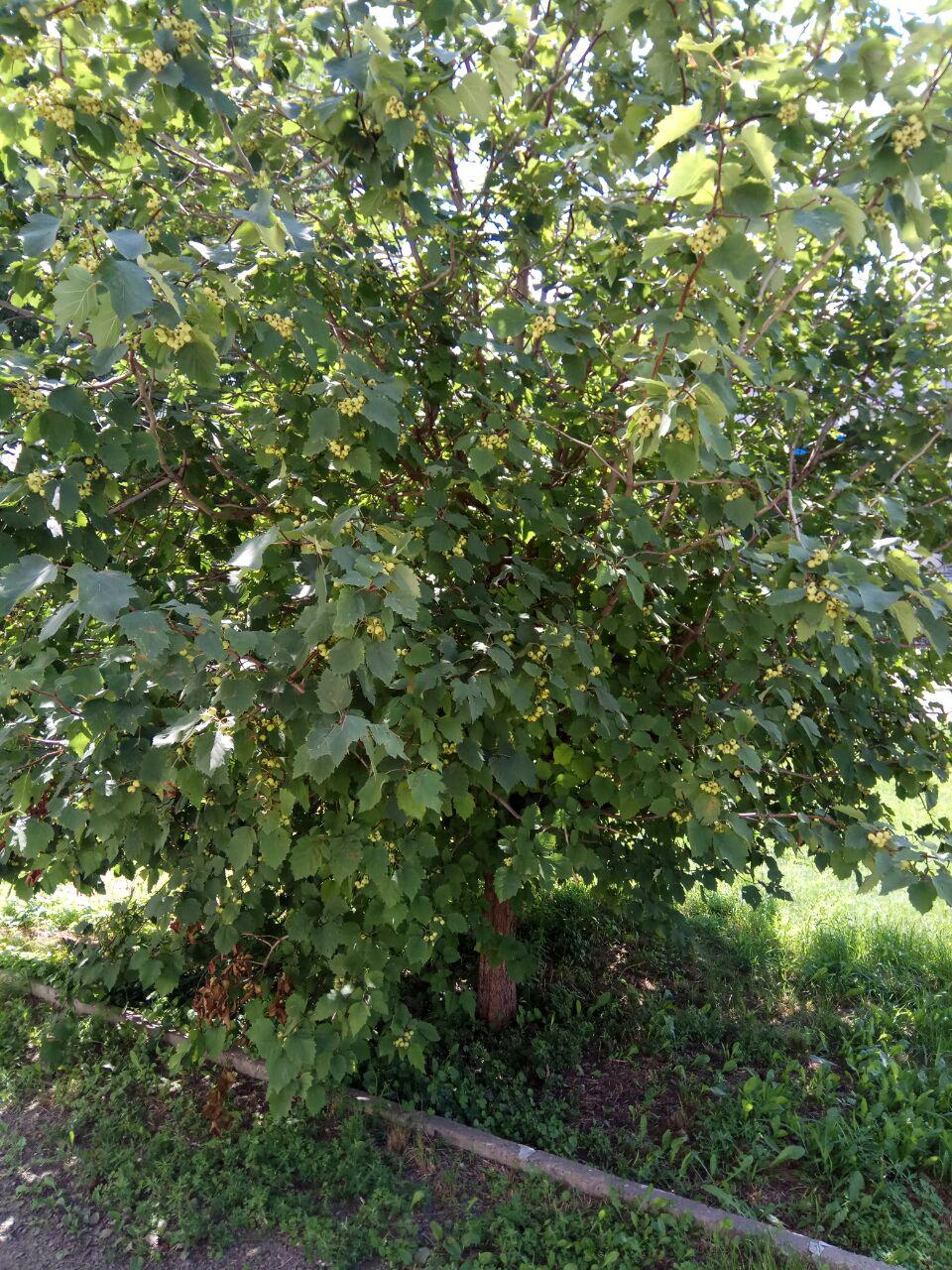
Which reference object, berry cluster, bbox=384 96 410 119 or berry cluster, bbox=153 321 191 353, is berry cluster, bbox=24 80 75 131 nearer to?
berry cluster, bbox=153 321 191 353

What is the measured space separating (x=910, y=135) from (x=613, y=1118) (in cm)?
339

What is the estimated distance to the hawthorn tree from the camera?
1960 mm

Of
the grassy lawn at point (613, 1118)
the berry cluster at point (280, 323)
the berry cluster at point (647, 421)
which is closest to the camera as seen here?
the berry cluster at point (647, 421)

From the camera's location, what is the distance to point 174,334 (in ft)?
6.61

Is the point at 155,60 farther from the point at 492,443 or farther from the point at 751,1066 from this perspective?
the point at 751,1066

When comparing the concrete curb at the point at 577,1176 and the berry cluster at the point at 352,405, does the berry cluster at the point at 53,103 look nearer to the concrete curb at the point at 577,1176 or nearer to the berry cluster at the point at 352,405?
the berry cluster at the point at 352,405

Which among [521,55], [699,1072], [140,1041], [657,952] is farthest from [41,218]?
A: [657,952]

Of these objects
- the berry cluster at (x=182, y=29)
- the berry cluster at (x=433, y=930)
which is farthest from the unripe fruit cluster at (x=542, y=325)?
the berry cluster at (x=433, y=930)

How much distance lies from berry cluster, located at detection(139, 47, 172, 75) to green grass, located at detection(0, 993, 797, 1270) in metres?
3.26

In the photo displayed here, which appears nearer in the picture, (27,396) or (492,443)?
(27,396)

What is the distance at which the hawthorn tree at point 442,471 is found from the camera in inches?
77.2

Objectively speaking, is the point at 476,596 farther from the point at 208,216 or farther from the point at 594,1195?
the point at 594,1195

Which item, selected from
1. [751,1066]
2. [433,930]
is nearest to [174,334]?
[433,930]

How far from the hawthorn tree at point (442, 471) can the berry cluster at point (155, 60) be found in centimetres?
Answer: 2
